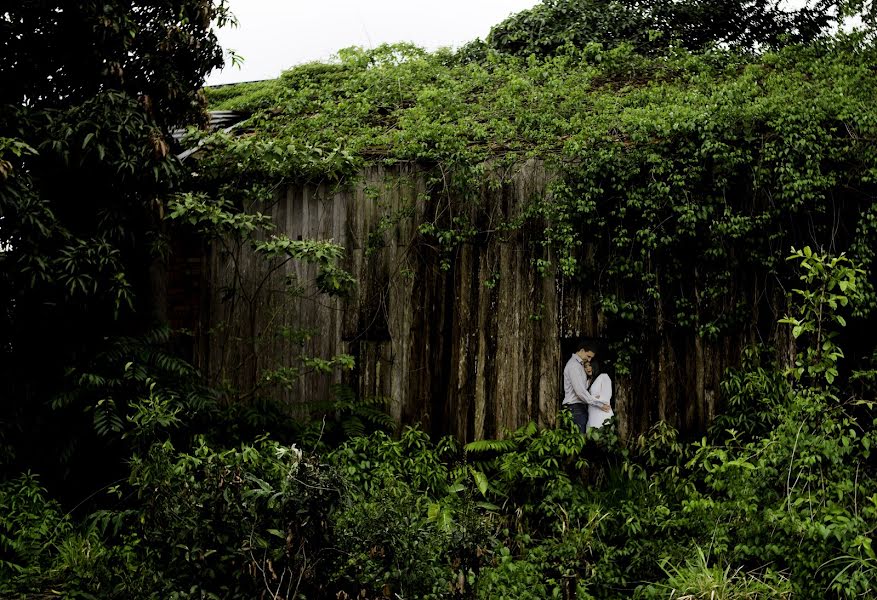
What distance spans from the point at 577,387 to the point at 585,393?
102mm

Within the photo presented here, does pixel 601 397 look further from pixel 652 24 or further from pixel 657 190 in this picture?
pixel 652 24

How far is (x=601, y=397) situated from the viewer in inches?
323

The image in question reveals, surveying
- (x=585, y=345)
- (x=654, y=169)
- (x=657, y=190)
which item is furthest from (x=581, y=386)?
(x=654, y=169)

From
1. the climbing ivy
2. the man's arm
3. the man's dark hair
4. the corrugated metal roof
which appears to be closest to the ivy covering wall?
the climbing ivy

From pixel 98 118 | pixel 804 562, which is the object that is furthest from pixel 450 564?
pixel 98 118

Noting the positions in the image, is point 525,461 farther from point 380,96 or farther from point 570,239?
point 380,96

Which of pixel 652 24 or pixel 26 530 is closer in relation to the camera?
pixel 26 530

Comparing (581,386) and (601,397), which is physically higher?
(581,386)

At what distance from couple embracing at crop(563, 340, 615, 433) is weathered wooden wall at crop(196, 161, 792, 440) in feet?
0.47

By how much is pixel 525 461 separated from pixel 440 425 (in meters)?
1.17

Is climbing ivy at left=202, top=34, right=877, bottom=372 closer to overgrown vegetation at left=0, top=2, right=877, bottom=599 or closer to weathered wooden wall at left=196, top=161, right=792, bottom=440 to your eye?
overgrown vegetation at left=0, top=2, right=877, bottom=599

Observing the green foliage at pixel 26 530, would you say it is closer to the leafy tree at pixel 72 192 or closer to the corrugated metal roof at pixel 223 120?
the leafy tree at pixel 72 192

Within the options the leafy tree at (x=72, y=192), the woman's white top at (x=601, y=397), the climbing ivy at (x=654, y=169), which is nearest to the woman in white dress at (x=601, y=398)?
the woman's white top at (x=601, y=397)

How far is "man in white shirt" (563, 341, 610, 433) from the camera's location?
324 inches
